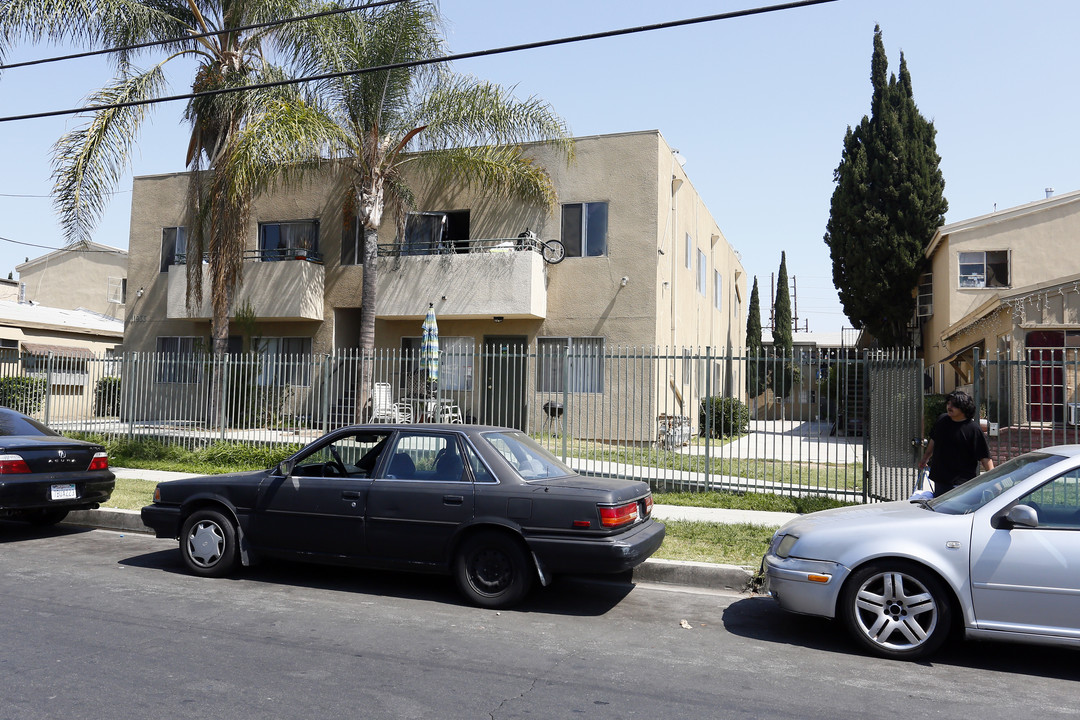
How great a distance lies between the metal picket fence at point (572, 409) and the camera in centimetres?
1096

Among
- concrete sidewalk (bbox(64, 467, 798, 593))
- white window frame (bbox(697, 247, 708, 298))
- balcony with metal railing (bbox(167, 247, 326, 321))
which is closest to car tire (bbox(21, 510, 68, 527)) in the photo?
concrete sidewalk (bbox(64, 467, 798, 593))

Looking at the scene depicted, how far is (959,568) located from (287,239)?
65.8ft

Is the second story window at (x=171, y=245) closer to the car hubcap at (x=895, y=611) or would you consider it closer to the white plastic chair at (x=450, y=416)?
the white plastic chair at (x=450, y=416)

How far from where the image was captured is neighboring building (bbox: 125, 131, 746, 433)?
1889 centimetres

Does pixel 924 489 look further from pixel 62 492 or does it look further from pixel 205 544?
pixel 62 492

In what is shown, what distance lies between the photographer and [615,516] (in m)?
6.32

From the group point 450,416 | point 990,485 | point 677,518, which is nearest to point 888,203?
point 450,416

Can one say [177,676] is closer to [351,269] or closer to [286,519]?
[286,519]

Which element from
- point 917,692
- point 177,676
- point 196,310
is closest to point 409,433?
point 177,676

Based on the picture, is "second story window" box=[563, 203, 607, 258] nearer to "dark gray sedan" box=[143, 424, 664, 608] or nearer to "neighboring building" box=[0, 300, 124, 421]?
"neighboring building" box=[0, 300, 124, 421]

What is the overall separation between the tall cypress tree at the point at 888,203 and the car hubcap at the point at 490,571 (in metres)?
24.2

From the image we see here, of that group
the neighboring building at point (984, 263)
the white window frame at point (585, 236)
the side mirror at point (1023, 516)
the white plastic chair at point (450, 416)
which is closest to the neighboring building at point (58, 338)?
the white plastic chair at point (450, 416)

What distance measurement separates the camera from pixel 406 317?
20281 millimetres

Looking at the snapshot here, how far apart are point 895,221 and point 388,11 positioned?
18466 mm
